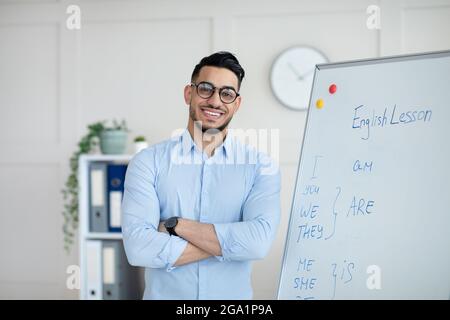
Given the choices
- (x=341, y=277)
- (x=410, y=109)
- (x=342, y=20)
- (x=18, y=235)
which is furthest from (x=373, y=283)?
(x=18, y=235)

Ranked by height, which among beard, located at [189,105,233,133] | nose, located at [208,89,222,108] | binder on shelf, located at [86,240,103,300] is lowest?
binder on shelf, located at [86,240,103,300]

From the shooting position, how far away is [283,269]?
1741 millimetres

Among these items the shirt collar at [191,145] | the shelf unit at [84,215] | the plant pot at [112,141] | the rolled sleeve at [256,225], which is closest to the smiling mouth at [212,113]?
the shirt collar at [191,145]

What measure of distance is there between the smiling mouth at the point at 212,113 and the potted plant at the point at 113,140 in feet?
5.61

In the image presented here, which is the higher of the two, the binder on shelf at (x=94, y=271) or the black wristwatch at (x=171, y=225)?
the black wristwatch at (x=171, y=225)

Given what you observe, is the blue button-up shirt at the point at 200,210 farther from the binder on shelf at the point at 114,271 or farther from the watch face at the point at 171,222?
the binder on shelf at the point at 114,271

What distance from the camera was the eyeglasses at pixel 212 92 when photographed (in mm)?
1724

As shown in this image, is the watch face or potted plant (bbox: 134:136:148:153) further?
potted plant (bbox: 134:136:148:153)

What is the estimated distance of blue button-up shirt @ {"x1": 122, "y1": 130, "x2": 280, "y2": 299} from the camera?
1.71m

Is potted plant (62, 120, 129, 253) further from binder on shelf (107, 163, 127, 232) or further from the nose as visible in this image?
the nose

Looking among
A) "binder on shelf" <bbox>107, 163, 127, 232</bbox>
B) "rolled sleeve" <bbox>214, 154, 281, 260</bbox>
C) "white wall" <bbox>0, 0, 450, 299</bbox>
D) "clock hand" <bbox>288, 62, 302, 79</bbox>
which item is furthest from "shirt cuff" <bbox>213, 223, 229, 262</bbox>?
"clock hand" <bbox>288, 62, 302, 79</bbox>

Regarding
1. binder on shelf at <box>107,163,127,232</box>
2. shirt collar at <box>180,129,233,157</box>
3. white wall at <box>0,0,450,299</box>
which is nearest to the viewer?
shirt collar at <box>180,129,233,157</box>

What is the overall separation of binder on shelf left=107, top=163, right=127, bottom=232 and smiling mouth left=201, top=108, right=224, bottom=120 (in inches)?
63.1
